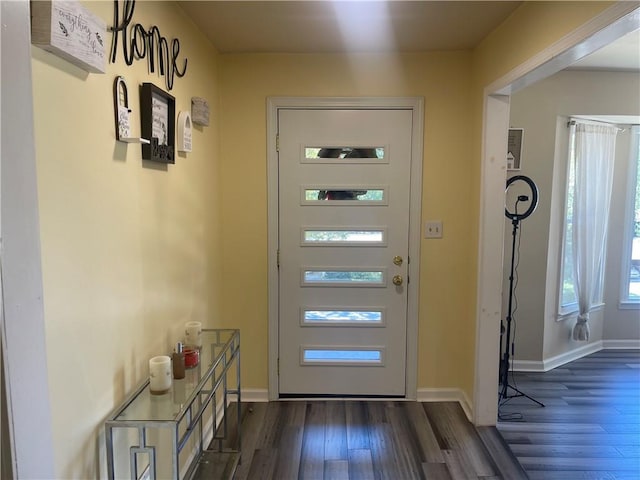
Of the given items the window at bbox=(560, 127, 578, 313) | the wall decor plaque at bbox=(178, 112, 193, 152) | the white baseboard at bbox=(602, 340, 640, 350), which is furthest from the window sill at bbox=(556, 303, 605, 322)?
the wall decor plaque at bbox=(178, 112, 193, 152)

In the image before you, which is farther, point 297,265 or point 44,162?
point 297,265

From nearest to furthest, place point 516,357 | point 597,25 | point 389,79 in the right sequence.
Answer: point 597,25 → point 389,79 → point 516,357

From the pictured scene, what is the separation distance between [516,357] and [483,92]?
220cm

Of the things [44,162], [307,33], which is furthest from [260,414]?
[307,33]

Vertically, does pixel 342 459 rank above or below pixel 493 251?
below

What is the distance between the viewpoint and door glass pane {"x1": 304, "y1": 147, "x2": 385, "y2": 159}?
278cm

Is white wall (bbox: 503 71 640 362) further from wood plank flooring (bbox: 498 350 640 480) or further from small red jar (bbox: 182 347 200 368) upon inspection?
small red jar (bbox: 182 347 200 368)

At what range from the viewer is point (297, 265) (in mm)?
2861

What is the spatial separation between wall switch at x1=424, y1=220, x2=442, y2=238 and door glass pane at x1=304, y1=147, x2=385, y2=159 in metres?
0.56

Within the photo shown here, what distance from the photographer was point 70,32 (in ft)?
3.54

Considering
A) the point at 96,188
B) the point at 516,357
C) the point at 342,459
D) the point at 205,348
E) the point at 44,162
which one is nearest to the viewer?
the point at 44,162

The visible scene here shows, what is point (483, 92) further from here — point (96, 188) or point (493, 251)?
point (96, 188)

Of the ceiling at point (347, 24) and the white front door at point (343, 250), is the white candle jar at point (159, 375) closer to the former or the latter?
the white front door at point (343, 250)

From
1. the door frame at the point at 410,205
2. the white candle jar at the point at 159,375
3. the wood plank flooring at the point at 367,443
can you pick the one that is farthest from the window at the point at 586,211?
the white candle jar at the point at 159,375
